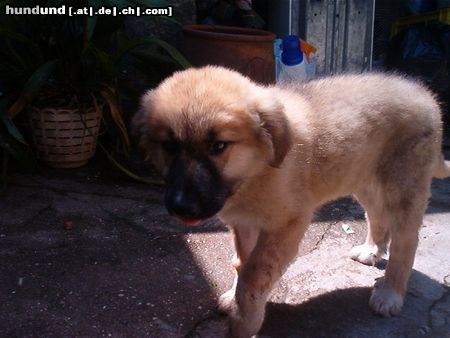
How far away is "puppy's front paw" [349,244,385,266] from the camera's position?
10.5ft

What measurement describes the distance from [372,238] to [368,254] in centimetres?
10

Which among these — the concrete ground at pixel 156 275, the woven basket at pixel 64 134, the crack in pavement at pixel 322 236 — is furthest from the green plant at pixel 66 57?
the crack in pavement at pixel 322 236

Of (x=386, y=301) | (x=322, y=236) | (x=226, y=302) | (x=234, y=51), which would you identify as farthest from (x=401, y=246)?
(x=234, y=51)

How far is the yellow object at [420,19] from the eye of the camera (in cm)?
648

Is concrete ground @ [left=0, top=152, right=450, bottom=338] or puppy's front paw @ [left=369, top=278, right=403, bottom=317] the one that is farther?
puppy's front paw @ [left=369, top=278, right=403, bottom=317]

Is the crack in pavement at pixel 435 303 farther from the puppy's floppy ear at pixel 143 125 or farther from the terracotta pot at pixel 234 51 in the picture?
the terracotta pot at pixel 234 51

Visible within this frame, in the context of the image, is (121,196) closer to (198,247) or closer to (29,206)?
(29,206)

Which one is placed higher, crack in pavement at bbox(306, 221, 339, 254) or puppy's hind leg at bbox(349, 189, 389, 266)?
puppy's hind leg at bbox(349, 189, 389, 266)

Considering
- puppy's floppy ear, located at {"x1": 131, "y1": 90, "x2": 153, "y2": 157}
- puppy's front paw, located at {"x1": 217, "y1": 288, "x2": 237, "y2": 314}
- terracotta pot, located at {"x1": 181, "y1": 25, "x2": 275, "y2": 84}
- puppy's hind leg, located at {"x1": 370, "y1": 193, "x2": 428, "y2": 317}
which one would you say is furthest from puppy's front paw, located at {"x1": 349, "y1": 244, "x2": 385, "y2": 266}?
terracotta pot, located at {"x1": 181, "y1": 25, "x2": 275, "y2": 84}

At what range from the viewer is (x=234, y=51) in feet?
15.2

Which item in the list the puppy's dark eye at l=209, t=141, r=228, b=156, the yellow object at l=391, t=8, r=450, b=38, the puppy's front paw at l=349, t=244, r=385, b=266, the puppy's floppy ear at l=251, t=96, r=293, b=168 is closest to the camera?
the puppy's dark eye at l=209, t=141, r=228, b=156

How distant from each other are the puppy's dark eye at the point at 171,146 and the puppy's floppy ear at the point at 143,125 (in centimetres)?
14

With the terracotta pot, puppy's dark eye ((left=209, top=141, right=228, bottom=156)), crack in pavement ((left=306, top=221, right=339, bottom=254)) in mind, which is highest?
puppy's dark eye ((left=209, top=141, right=228, bottom=156))

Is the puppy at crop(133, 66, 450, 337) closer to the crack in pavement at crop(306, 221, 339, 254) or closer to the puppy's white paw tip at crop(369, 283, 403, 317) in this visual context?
the puppy's white paw tip at crop(369, 283, 403, 317)
